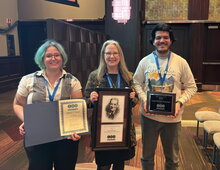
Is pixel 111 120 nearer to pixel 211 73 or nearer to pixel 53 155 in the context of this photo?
pixel 53 155

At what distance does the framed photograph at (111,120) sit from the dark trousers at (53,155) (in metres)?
0.19

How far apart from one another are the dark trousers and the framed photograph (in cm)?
19

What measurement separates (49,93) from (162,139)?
1.05m

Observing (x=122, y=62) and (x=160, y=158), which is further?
(x=160, y=158)

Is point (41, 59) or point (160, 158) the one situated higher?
point (41, 59)

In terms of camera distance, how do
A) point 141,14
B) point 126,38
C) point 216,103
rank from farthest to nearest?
point 141,14 → point 126,38 → point 216,103

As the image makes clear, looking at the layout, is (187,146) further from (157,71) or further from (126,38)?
(126,38)

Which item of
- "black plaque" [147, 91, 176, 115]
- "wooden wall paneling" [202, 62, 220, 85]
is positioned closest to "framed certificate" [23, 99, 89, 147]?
"black plaque" [147, 91, 176, 115]

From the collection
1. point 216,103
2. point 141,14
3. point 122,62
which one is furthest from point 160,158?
point 141,14

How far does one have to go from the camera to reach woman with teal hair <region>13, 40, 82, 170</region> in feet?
5.29

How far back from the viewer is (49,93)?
5.32 feet

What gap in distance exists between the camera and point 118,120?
1.74 meters

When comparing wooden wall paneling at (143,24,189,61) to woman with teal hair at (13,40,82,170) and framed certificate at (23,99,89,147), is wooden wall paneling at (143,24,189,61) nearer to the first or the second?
woman with teal hair at (13,40,82,170)

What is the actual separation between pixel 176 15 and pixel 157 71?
6.24 meters
